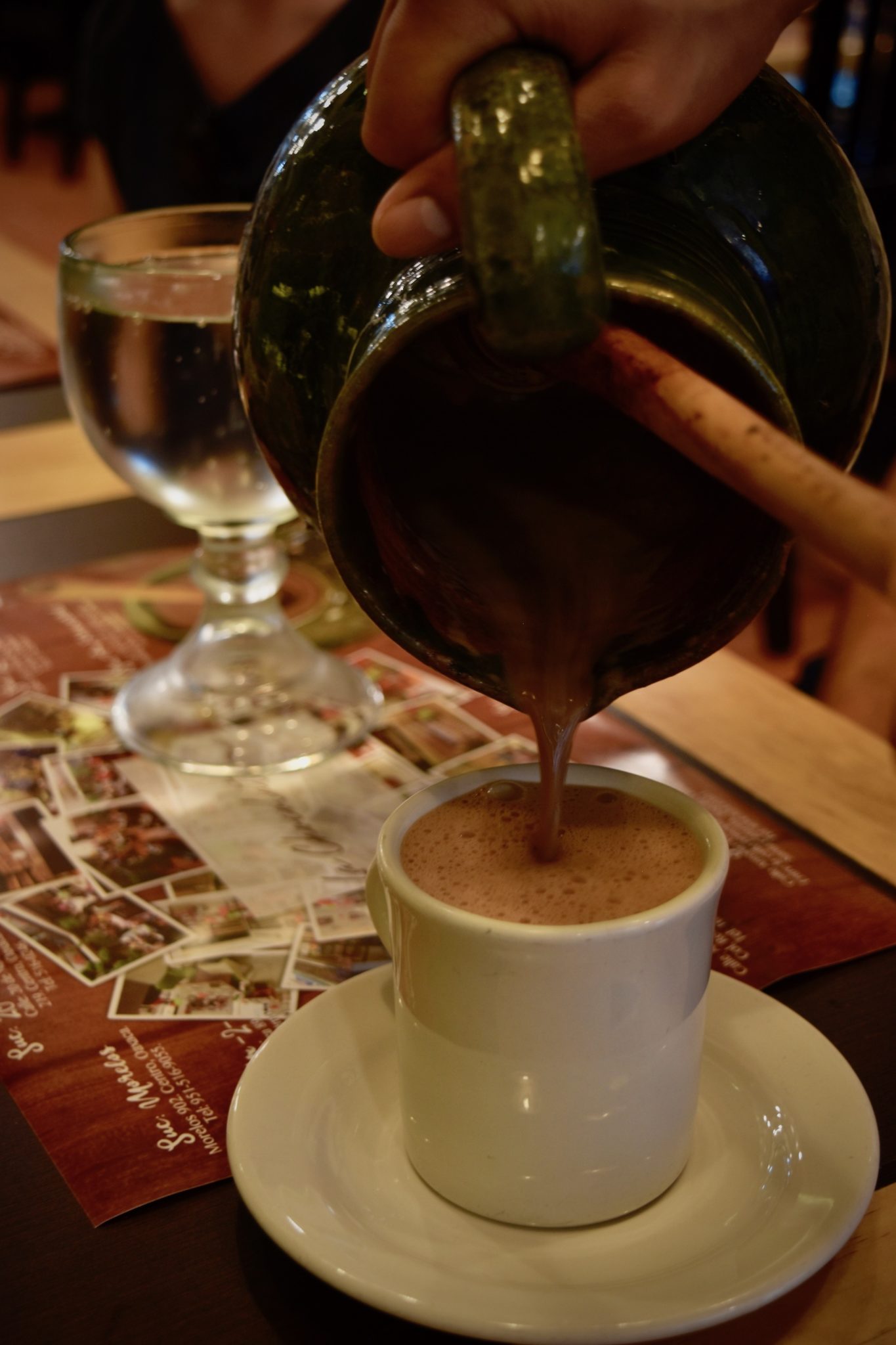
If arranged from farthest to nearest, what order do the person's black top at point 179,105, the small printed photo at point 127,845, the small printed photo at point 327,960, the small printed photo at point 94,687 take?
the person's black top at point 179,105 → the small printed photo at point 94,687 → the small printed photo at point 127,845 → the small printed photo at point 327,960

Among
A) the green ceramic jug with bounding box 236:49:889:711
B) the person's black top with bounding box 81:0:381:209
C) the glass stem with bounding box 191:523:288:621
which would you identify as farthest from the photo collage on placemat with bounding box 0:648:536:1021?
the person's black top with bounding box 81:0:381:209

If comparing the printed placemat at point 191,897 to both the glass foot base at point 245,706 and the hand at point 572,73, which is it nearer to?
the glass foot base at point 245,706

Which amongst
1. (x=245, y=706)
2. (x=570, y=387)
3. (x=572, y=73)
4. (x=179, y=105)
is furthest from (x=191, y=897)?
(x=179, y=105)

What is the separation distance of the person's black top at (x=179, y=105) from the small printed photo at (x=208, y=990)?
1.38m

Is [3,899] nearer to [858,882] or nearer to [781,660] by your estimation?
[858,882]

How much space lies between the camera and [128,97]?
1966 millimetres

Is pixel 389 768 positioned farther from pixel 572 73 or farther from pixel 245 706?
pixel 572 73

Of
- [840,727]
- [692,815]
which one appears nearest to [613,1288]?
[692,815]

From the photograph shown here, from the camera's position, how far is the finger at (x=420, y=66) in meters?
0.50

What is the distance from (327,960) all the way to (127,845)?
185mm

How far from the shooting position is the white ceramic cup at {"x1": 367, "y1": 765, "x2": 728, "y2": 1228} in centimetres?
53

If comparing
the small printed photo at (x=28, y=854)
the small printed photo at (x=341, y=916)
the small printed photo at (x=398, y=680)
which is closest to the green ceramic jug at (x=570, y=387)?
the small printed photo at (x=341, y=916)

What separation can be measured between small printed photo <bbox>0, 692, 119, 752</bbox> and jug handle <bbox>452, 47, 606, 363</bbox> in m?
0.65

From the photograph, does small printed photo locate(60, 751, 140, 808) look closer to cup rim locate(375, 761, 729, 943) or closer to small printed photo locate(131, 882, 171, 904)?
small printed photo locate(131, 882, 171, 904)
